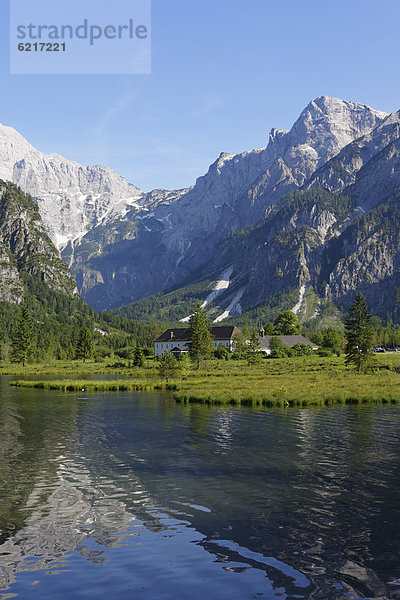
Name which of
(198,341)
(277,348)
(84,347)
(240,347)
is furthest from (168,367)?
(84,347)

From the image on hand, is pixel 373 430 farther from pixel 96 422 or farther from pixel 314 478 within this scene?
pixel 96 422

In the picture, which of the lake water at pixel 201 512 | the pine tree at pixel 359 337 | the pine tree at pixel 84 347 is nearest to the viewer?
the lake water at pixel 201 512

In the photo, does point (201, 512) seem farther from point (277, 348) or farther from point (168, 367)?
point (277, 348)

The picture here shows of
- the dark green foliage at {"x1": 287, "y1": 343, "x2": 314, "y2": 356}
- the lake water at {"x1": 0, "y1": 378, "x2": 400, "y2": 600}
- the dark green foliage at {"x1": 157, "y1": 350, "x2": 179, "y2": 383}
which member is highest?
the dark green foliage at {"x1": 287, "y1": 343, "x2": 314, "y2": 356}

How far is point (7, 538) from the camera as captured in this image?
19266mm

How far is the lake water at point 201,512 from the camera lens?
616 inches

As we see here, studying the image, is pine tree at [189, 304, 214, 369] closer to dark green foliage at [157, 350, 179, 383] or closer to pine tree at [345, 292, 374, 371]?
dark green foliage at [157, 350, 179, 383]

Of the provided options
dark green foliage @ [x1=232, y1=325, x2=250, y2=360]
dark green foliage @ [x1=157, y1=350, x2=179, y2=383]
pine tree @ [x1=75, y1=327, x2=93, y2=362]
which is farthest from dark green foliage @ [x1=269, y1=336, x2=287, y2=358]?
dark green foliage @ [x1=157, y1=350, x2=179, y2=383]

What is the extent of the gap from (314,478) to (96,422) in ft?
85.8

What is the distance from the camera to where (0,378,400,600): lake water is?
51.4ft

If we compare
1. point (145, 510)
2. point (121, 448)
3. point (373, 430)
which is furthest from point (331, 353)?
point (145, 510)

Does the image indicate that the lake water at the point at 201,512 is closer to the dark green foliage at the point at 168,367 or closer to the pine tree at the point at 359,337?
the dark green foliage at the point at 168,367

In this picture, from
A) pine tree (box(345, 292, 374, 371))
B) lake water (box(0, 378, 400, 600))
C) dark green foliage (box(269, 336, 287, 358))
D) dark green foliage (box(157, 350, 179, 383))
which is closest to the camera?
lake water (box(0, 378, 400, 600))

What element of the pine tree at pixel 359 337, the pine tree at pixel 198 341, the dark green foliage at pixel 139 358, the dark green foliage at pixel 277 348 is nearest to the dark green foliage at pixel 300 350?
the dark green foliage at pixel 277 348
